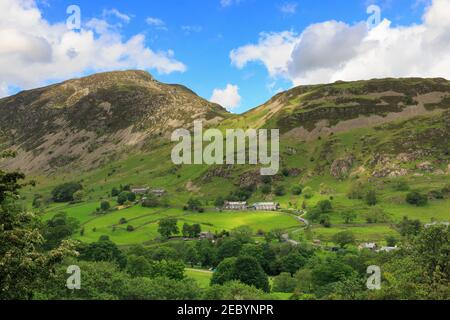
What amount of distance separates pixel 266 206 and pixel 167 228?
56158 millimetres

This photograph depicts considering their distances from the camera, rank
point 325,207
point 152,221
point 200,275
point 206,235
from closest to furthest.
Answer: point 200,275 → point 206,235 → point 325,207 → point 152,221

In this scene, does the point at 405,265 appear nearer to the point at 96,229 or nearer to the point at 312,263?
the point at 312,263

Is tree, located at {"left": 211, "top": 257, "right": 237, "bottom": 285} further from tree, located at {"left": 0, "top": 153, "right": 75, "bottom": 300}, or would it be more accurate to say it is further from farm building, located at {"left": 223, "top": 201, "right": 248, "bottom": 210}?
farm building, located at {"left": 223, "top": 201, "right": 248, "bottom": 210}

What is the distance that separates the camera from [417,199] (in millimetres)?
165125

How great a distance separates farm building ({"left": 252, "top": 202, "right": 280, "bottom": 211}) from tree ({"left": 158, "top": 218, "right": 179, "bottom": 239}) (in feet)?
163

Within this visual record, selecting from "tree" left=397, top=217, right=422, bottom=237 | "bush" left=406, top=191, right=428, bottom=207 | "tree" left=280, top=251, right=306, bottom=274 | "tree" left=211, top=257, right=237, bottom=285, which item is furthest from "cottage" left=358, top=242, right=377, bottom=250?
"bush" left=406, top=191, right=428, bottom=207

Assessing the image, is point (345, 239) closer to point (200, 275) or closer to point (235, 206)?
point (200, 275)

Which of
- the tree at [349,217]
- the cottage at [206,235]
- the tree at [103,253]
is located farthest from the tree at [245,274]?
the tree at [349,217]

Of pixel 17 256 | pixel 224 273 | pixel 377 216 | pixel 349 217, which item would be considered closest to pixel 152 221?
pixel 349 217

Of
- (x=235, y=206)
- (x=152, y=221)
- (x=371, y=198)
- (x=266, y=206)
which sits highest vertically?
(x=371, y=198)

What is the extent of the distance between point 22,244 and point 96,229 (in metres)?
137

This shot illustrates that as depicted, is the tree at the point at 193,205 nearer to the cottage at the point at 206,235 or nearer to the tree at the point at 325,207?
the cottage at the point at 206,235

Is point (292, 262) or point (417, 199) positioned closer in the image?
point (292, 262)

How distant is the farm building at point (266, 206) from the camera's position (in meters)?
186
